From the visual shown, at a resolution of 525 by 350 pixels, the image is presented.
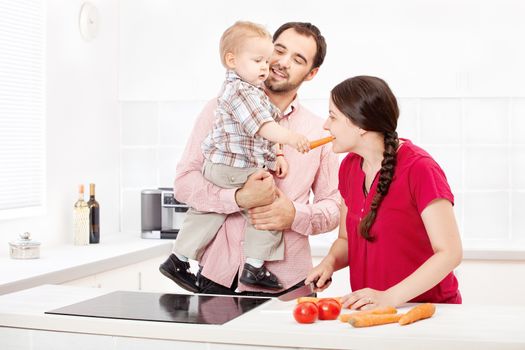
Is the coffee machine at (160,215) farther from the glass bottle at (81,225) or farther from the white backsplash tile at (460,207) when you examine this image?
the white backsplash tile at (460,207)

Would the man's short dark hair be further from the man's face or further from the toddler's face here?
the toddler's face

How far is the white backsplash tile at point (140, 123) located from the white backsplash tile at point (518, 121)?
2.07 metres

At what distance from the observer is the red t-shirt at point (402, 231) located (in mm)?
2342

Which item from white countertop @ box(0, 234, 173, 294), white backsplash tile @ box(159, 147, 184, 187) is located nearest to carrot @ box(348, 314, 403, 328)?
white countertop @ box(0, 234, 173, 294)

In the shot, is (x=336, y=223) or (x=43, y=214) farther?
(x=43, y=214)

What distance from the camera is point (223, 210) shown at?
9.09 ft

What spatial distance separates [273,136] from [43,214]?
1.95 m

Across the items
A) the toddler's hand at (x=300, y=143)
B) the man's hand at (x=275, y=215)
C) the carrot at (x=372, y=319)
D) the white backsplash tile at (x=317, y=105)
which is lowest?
the carrot at (x=372, y=319)

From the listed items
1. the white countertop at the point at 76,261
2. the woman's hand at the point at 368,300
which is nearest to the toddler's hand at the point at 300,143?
the woman's hand at the point at 368,300

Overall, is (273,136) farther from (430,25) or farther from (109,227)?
(109,227)

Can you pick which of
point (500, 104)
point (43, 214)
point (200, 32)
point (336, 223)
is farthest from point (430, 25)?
point (43, 214)

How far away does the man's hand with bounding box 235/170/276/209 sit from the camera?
269cm

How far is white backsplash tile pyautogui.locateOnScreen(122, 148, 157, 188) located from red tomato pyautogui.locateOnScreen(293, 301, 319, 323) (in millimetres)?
3093

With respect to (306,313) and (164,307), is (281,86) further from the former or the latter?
(306,313)
